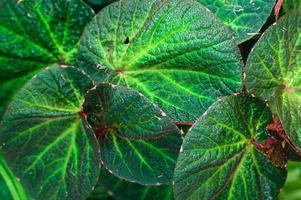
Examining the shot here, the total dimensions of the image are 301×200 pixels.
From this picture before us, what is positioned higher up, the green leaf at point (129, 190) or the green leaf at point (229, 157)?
the green leaf at point (229, 157)

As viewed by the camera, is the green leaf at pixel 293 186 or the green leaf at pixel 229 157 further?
the green leaf at pixel 293 186

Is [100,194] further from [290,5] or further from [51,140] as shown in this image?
[290,5]

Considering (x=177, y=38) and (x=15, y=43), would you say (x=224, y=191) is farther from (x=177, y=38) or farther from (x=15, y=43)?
(x=15, y=43)

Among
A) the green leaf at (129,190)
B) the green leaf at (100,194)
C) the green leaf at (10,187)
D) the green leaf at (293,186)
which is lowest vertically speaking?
the green leaf at (293,186)

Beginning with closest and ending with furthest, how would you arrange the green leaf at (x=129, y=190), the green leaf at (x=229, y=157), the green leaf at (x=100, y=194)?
the green leaf at (x=229, y=157) → the green leaf at (x=129, y=190) → the green leaf at (x=100, y=194)

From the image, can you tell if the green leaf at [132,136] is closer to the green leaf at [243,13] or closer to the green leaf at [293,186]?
the green leaf at [243,13]

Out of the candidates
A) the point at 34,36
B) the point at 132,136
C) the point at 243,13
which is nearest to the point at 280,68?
the point at 243,13

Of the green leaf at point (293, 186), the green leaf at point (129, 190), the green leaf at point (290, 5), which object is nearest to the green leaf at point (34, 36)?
the green leaf at point (129, 190)
